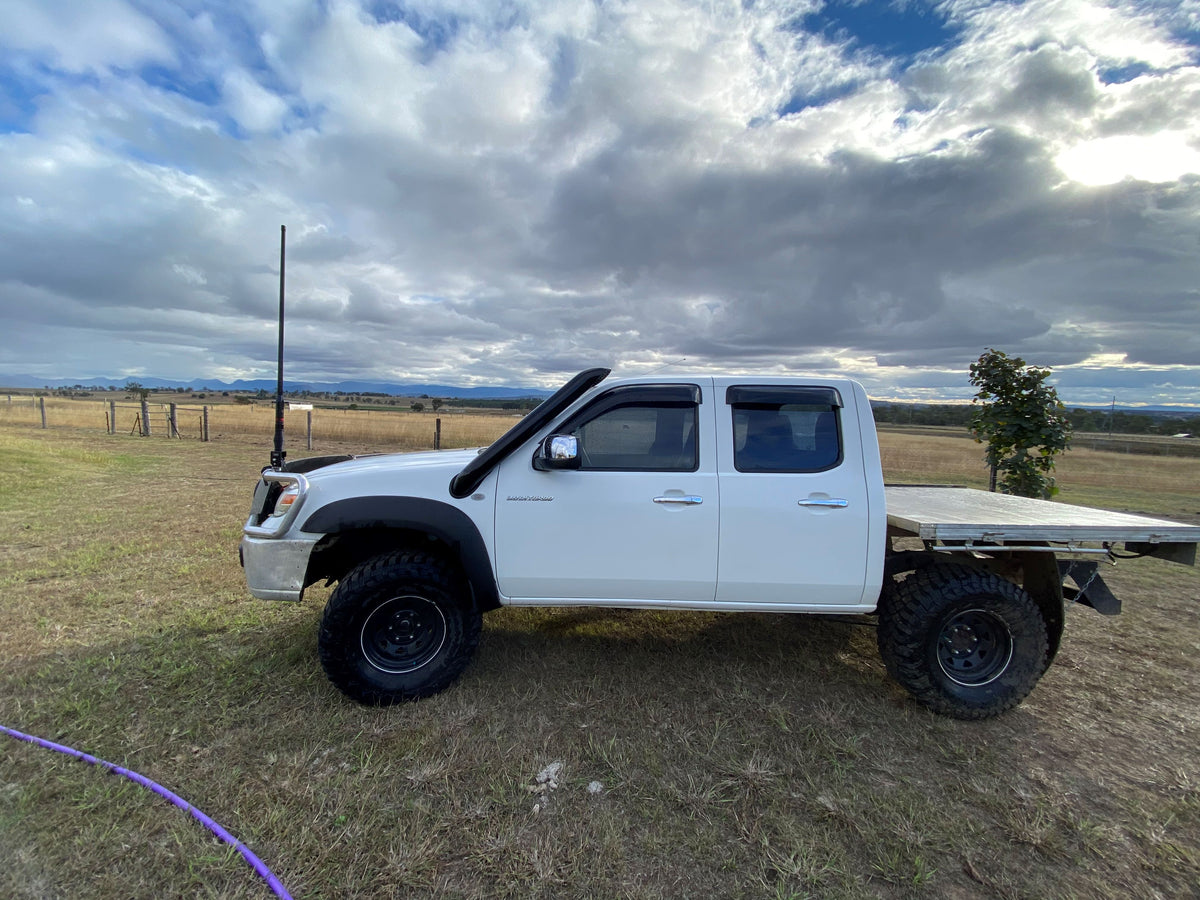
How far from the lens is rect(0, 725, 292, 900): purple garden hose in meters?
2.06

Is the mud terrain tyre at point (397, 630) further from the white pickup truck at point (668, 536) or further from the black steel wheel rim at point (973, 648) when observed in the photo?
the black steel wheel rim at point (973, 648)

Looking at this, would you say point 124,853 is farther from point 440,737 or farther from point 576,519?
point 576,519

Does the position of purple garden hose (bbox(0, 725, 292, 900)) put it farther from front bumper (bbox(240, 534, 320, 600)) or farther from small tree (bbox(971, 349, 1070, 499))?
small tree (bbox(971, 349, 1070, 499))

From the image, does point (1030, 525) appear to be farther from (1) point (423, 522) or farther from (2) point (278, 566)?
(2) point (278, 566)

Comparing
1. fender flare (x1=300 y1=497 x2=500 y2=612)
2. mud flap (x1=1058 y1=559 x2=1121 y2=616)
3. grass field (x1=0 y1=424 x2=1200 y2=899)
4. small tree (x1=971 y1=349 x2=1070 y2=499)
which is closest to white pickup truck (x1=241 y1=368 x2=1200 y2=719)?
fender flare (x1=300 y1=497 x2=500 y2=612)

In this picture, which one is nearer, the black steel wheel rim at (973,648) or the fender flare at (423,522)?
the fender flare at (423,522)

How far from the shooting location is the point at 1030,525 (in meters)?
3.12

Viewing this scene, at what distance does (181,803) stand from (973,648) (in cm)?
421

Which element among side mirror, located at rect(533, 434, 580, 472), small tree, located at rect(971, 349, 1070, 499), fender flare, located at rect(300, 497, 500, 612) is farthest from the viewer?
small tree, located at rect(971, 349, 1070, 499)

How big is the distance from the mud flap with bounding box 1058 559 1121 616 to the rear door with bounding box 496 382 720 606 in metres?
2.31

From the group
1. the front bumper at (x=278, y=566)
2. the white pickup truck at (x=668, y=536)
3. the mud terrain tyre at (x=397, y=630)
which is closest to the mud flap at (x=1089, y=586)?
the white pickup truck at (x=668, y=536)

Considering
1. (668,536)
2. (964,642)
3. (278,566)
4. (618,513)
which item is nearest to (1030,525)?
(964,642)

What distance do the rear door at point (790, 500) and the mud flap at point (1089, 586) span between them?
147 centimetres

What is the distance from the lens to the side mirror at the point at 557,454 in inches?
115
